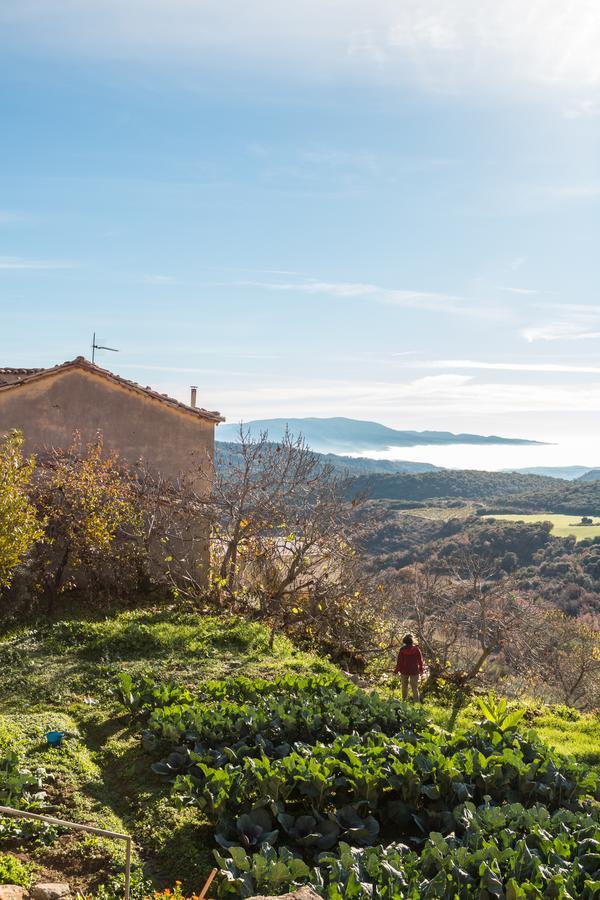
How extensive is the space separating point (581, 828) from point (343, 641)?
1089 cm

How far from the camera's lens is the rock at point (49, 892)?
227 inches

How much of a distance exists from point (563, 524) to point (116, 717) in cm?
5358

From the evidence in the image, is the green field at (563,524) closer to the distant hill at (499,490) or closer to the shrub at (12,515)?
the distant hill at (499,490)

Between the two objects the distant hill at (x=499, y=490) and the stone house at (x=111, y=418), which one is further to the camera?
the distant hill at (x=499, y=490)

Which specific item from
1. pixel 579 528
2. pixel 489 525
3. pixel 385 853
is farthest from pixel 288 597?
pixel 579 528

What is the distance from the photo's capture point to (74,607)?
57.9ft

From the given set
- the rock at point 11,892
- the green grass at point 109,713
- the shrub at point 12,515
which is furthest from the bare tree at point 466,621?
the rock at point 11,892

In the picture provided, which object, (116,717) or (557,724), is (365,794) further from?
(557,724)

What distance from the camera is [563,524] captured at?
58.6 meters

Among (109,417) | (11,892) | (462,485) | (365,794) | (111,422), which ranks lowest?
(365,794)

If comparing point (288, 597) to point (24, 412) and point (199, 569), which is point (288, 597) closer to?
point (199, 569)

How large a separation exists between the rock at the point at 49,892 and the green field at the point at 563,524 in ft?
166

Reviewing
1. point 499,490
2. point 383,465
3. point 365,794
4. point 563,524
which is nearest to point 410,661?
point 365,794

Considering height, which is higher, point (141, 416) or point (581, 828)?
point (141, 416)
